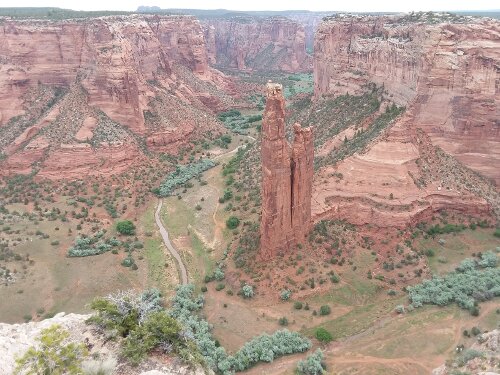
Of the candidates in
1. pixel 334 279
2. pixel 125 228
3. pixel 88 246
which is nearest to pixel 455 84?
pixel 334 279

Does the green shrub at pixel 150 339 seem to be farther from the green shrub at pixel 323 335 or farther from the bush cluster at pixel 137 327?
the green shrub at pixel 323 335

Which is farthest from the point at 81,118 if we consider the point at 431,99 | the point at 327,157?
the point at 431,99

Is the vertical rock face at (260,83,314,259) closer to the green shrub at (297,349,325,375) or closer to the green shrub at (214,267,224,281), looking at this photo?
the green shrub at (214,267,224,281)

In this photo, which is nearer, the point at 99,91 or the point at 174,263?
the point at 174,263

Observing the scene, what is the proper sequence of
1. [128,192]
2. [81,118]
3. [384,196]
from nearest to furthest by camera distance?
[384,196] → [128,192] → [81,118]

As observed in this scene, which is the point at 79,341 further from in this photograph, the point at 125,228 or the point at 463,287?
the point at 125,228

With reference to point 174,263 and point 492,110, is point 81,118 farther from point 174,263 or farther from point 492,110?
point 492,110

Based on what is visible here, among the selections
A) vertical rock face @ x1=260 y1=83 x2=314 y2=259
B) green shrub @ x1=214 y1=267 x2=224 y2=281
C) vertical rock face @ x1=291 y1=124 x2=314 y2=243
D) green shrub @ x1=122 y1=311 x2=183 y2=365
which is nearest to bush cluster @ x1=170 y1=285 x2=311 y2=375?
green shrub @ x1=214 y1=267 x2=224 y2=281
